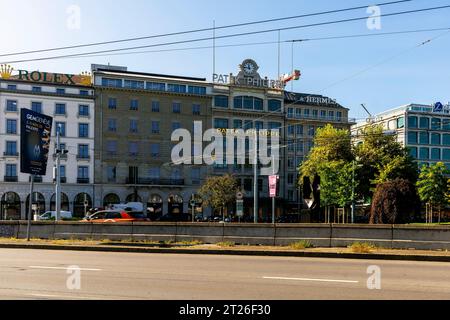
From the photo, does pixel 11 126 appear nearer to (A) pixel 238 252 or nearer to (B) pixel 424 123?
(A) pixel 238 252

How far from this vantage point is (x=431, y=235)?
20312mm

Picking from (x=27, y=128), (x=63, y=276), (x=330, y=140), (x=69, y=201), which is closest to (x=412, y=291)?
(x=63, y=276)

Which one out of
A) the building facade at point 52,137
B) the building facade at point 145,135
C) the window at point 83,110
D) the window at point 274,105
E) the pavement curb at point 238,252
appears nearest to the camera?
the pavement curb at point 238,252

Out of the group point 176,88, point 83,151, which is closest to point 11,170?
point 83,151

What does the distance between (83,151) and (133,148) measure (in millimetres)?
7223

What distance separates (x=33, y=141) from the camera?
25875 millimetres

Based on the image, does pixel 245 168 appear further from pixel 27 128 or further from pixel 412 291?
pixel 412 291

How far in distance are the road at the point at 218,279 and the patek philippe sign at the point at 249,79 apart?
65069mm

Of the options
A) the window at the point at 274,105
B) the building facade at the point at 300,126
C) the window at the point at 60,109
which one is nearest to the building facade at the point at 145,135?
the window at the point at 60,109

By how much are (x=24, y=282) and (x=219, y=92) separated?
70.0 meters

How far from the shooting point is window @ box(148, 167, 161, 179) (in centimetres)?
7662

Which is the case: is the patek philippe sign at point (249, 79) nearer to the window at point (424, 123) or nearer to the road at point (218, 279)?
the window at point (424, 123)

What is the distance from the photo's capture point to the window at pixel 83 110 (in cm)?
7300

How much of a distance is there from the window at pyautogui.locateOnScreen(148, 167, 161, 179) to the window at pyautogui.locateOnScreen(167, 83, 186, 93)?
1208 centimetres
